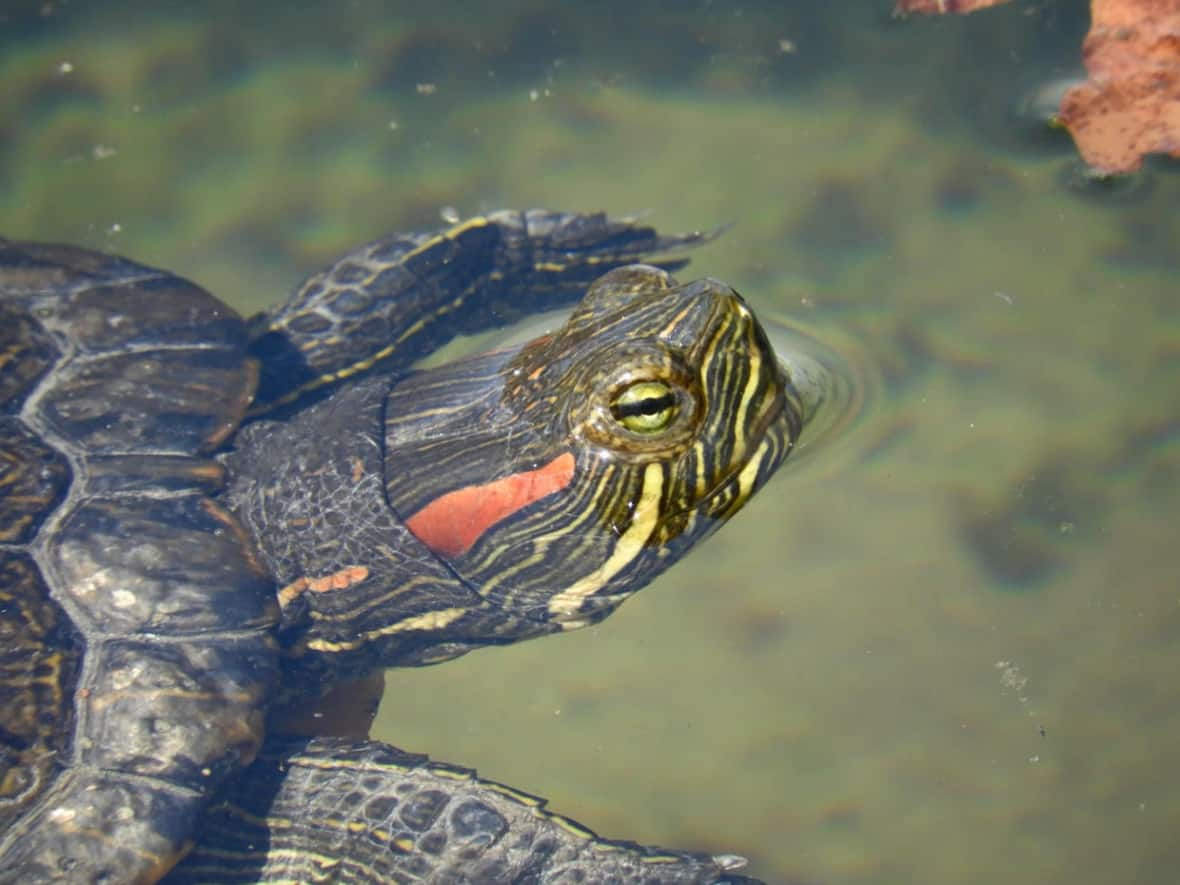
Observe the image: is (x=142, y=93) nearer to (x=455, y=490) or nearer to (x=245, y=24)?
(x=245, y=24)

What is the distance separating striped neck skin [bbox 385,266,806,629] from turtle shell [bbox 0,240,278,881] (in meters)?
0.78

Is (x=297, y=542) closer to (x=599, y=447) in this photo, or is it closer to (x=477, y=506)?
(x=477, y=506)

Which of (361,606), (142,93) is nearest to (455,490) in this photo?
(361,606)

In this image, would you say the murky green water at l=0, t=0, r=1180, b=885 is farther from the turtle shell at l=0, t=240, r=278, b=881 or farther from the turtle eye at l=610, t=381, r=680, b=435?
the turtle eye at l=610, t=381, r=680, b=435

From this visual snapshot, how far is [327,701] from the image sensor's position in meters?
4.26

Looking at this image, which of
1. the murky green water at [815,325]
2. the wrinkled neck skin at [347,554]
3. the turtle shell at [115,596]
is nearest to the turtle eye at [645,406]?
the wrinkled neck skin at [347,554]

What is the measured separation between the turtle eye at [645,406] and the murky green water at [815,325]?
4.95 feet

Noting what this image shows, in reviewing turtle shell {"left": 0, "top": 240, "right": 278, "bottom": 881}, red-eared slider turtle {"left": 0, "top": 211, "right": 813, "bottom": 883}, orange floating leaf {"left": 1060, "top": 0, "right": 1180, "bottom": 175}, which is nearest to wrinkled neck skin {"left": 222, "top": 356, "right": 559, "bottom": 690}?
red-eared slider turtle {"left": 0, "top": 211, "right": 813, "bottom": 883}

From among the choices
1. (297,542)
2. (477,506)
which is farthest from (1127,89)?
(297,542)

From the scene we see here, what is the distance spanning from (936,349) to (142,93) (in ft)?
14.7

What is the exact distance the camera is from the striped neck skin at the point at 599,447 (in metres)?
2.97

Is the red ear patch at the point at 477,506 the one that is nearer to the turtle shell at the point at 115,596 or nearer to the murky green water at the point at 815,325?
the turtle shell at the point at 115,596

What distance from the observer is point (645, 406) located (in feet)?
9.55

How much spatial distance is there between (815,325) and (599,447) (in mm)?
1926
